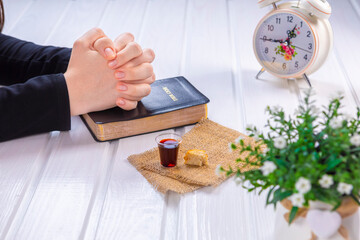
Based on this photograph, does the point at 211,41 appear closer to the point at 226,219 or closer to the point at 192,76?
the point at 192,76

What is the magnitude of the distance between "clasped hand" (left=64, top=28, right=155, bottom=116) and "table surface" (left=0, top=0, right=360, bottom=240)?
11 cm

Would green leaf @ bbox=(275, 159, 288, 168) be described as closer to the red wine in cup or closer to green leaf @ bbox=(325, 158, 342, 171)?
green leaf @ bbox=(325, 158, 342, 171)

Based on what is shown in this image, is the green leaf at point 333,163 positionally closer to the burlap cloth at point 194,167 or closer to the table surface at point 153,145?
the table surface at point 153,145

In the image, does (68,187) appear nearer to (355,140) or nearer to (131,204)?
(131,204)

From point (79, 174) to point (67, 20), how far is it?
1.27 meters

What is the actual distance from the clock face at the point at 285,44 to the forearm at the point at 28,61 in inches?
26.6

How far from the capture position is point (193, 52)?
192 cm

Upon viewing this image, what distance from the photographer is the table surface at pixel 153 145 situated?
39.8 inches

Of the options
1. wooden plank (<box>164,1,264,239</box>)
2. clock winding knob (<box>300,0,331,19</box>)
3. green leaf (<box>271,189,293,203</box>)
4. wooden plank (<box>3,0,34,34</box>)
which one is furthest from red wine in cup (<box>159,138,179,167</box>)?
wooden plank (<box>3,0,34,34</box>)

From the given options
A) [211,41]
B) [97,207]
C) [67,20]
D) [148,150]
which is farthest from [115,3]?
→ [97,207]

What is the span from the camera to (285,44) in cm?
162

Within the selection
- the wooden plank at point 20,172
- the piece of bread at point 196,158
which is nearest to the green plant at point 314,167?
the piece of bread at point 196,158

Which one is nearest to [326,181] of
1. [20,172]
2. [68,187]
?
[68,187]

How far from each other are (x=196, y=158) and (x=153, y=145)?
0.18 m
